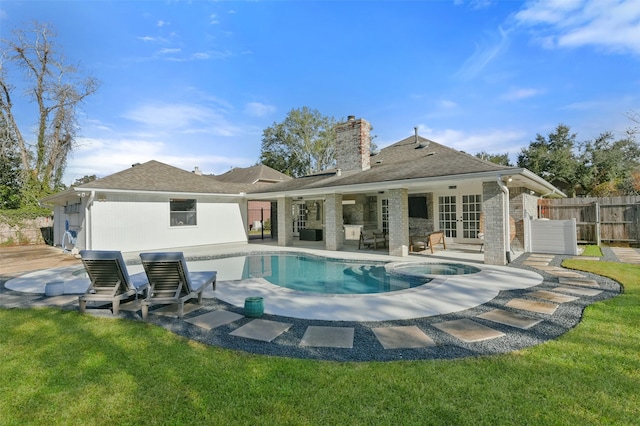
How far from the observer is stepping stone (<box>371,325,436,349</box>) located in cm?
399

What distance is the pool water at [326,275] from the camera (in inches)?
316

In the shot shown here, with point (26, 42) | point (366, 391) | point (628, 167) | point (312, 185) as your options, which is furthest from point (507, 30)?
point (26, 42)

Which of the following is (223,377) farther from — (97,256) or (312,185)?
(312,185)

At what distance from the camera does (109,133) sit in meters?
22.1

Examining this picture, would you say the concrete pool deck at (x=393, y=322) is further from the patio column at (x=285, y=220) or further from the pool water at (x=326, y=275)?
the patio column at (x=285, y=220)

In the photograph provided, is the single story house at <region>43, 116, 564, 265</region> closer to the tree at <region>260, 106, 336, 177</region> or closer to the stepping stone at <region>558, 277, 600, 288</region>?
the stepping stone at <region>558, 277, 600, 288</region>

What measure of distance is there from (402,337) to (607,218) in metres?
16.2

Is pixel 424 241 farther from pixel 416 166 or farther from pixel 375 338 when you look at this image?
pixel 375 338

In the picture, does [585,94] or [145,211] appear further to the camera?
[585,94]

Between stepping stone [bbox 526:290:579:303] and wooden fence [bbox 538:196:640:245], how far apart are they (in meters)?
11.6

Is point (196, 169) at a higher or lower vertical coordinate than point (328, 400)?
higher

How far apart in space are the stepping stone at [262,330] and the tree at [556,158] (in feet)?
101

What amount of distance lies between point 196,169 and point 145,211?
15503 millimetres

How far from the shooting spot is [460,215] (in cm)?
1545
